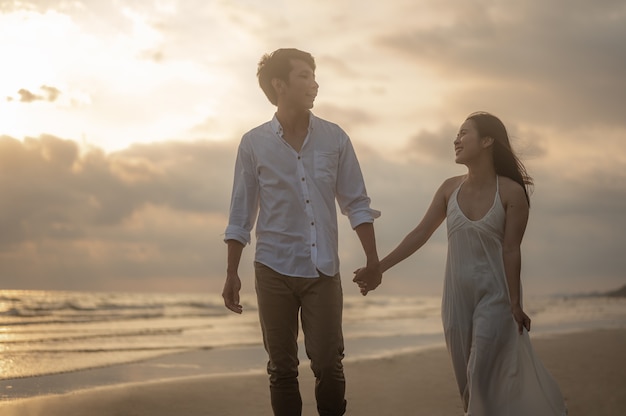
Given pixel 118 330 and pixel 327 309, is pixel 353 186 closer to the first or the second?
pixel 327 309

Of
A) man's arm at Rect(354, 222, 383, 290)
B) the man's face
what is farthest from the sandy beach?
the man's face

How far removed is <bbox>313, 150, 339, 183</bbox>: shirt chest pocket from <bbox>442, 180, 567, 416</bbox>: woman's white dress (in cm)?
90

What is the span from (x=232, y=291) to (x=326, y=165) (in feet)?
3.36

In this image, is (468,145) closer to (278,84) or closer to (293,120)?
(293,120)

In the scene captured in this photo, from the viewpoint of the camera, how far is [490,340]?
4.44 m

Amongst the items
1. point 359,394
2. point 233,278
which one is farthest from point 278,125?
point 359,394

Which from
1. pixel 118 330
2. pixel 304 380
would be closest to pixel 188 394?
pixel 304 380

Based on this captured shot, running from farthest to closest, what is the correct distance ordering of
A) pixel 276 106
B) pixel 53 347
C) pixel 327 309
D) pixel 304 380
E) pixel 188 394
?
pixel 53 347
pixel 304 380
pixel 188 394
pixel 276 106
pixel 327 309

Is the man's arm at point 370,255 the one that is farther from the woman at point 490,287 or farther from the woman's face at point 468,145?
the woman's face at point 468,145

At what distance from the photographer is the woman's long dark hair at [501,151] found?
15.4 feet

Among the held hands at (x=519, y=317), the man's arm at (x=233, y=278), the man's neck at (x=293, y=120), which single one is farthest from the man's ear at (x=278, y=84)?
the held hands at (x=519, y=317)

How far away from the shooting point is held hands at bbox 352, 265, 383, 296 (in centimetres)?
474

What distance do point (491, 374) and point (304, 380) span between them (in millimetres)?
5515

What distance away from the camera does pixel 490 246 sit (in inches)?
178
